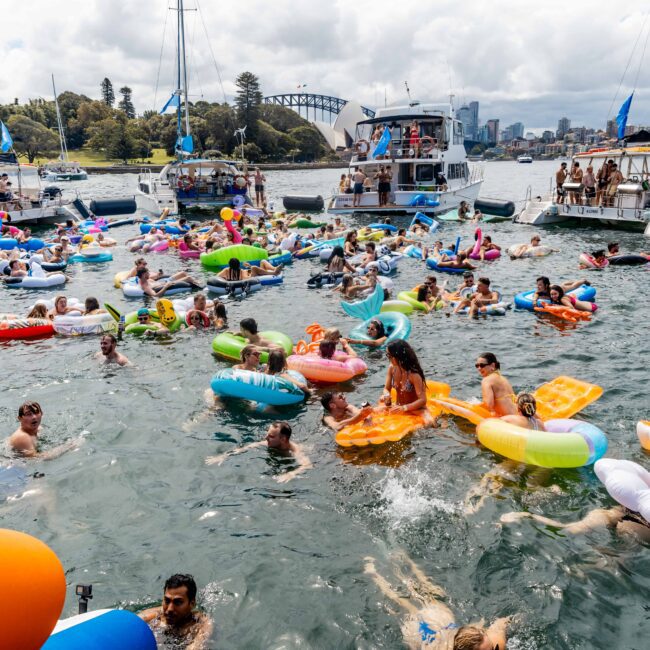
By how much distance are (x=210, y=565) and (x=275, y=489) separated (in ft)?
4.30

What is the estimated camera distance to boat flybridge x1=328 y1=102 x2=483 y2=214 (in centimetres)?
2961

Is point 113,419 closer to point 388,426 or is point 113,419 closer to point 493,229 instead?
point 388,426

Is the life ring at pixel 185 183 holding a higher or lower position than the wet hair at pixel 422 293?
higher

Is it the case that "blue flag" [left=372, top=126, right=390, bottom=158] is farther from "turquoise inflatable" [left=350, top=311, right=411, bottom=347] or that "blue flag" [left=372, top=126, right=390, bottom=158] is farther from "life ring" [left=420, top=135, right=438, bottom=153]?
"turquoise inflatable" [left=350, top=311, right=411, bottom=347]

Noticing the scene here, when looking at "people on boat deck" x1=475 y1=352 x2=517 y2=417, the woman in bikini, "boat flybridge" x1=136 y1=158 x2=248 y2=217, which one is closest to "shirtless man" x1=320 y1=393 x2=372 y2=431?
the woman in bikini

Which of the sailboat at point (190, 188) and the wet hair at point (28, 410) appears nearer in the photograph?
the wet hair at point (28, 410)

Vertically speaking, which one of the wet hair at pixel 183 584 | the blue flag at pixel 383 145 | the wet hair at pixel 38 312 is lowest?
the wet hair at pixel 183 584

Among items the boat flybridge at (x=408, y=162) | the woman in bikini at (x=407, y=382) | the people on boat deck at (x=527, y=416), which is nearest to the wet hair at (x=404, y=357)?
the woman in bikini at (x=407, y=382)

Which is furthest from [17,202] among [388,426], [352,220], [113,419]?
[388,426]

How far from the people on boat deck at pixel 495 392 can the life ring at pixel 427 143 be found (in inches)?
984

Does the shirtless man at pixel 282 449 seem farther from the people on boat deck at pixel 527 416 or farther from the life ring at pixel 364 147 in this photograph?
the life ring at pixel 364 147

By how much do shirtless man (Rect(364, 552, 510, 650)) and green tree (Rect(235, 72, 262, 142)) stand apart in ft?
340

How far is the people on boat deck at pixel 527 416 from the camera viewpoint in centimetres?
675

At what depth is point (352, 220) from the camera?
30.0 meters
